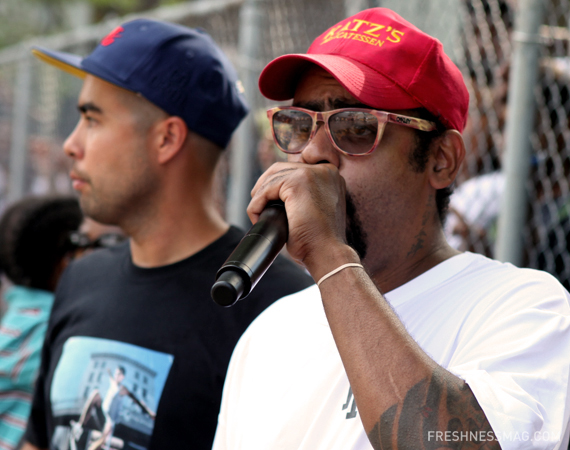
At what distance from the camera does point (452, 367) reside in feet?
4.39

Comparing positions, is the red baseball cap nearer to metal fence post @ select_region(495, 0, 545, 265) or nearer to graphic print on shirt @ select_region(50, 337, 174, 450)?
metal fence post @ select_region(495, 0, 545, 265)

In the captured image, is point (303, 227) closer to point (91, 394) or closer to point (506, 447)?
point (506, 447)

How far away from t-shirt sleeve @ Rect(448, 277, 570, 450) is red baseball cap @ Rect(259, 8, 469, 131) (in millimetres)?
578

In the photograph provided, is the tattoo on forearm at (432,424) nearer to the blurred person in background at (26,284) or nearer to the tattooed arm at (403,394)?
the tattooed arm at (403,394)

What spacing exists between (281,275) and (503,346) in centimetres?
109

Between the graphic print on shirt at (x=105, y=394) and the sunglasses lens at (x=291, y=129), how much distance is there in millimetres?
828

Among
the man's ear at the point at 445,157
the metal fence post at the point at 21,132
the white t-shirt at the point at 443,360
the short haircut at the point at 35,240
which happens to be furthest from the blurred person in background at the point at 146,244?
the metal fence post at the point at 21,132

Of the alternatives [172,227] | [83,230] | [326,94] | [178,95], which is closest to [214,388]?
[172,227]

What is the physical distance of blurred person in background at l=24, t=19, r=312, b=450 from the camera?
7.09 feet

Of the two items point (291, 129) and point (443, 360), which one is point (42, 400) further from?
point (443, 360)

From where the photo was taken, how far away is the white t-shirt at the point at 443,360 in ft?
4.03

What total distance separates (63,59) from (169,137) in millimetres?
703

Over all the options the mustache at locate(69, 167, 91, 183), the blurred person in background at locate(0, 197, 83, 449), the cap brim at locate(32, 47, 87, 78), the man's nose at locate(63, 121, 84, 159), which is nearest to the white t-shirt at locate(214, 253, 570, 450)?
the mustache at locate(69, 167, 91, 183)

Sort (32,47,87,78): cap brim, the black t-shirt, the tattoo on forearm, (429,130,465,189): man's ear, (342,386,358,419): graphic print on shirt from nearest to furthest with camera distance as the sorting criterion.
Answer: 1. the tattoo on forearm
2. (342,386,358,419): graphic print on shirt
3. (429,130,465,189): man's ear
4. the black t-shirt
5. (32,47,87,78): cap brim
